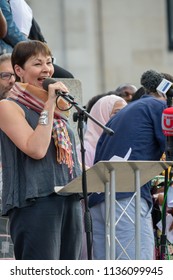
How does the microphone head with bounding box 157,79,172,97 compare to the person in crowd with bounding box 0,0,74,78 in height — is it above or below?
below

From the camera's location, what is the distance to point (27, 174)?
288 inches

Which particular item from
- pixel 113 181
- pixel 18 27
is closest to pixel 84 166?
pixel 113 181

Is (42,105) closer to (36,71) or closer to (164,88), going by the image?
(36,71)

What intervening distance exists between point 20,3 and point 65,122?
2.39 meters

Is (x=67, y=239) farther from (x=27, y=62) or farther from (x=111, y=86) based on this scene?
(x=111, y=86)

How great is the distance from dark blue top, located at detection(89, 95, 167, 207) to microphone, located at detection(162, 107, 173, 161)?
0.38 meters

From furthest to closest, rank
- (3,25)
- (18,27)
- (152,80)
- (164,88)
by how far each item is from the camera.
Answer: (18,27) → (3,25) → (152,80) → (164,88)

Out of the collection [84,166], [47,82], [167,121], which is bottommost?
[84,166]

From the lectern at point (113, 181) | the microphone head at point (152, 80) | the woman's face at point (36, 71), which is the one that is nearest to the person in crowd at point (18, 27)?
the microphone head at point (152, 80)

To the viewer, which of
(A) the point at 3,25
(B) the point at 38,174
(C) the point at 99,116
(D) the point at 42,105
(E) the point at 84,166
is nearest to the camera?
(E) the point at 84,166

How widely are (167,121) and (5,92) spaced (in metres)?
1.61

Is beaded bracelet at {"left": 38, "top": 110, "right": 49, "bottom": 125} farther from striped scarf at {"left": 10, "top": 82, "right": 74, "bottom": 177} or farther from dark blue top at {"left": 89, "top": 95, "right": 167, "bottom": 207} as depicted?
dark blue top at {"left": 89, "top": 95, "right": 167, "bottom": 207}

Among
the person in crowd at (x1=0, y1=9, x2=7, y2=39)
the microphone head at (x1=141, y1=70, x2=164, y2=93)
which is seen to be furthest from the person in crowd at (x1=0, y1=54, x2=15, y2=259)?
the microphone head at (x1=141, y1=70, x2=164, y2=93)

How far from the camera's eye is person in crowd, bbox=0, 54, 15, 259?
336 inches
